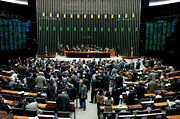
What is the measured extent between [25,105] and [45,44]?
855 inches

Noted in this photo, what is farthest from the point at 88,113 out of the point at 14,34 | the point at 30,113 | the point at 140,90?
the point at 14,34

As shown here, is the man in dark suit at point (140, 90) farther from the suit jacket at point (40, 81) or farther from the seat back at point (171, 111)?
the suit jacket at point (40, 81)

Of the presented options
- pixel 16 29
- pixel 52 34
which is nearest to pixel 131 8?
pixel 52 34

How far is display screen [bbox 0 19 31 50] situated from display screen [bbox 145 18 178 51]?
15135 mm

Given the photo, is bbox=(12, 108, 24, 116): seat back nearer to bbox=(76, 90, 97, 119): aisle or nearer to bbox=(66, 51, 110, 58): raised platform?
bbox=(76, 90, 97, 119): aisle

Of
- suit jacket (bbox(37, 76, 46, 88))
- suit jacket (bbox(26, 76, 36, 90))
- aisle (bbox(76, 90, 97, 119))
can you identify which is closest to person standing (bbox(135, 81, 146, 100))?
aisle (bbox(76, 90, 97, 119))

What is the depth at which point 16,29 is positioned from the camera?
21094 mm

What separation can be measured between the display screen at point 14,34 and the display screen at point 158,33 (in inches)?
596

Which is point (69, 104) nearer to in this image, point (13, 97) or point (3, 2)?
point (13, 97)

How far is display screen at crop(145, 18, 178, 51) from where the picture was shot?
2109cm

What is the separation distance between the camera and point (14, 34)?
20797mm

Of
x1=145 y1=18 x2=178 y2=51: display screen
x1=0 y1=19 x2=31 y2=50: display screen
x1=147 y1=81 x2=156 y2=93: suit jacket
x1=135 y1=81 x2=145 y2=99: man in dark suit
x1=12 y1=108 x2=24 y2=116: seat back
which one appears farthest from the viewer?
x1=145 y1=18 x2=178 y2=51: display screen

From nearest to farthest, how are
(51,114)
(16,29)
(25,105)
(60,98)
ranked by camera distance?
(51,114)
(25,105)
(60,98)
(16,29)

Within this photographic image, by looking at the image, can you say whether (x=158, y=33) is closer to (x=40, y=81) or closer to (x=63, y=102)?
(x=40, y=81)
